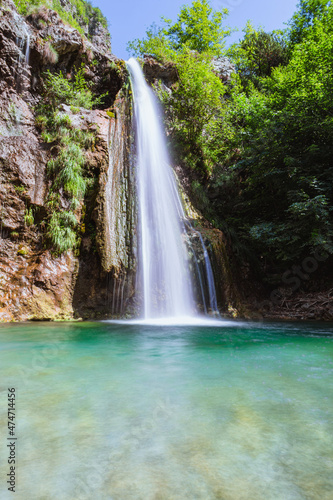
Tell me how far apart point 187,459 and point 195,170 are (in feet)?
40.4

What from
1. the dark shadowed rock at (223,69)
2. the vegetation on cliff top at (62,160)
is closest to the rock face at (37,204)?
the vegetation on cliff top at (62,160)

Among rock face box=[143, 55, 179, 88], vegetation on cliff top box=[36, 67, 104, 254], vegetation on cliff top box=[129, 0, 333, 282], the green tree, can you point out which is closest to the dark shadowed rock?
vegetation on cliff top box=[129, 0, 333, 282]

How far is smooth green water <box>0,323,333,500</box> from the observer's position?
46.2 inches

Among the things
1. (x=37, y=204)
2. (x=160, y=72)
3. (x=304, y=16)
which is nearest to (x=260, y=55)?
(x=304, y=16)

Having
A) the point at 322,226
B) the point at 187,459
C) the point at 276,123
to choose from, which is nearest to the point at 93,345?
the point at 187,459

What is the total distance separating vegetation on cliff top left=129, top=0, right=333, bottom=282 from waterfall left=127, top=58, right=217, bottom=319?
1810 millimetres

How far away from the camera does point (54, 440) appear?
1.50m

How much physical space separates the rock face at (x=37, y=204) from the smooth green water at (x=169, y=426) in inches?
153

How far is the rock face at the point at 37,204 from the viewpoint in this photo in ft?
23.5

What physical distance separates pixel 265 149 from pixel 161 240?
191 inches

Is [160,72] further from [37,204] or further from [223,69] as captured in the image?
[37,204]

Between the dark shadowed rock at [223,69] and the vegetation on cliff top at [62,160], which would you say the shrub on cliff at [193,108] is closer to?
the dark shadowed rock at [223,69]

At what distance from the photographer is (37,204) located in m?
7.97

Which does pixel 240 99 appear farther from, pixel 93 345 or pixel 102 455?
pixel 102 455
